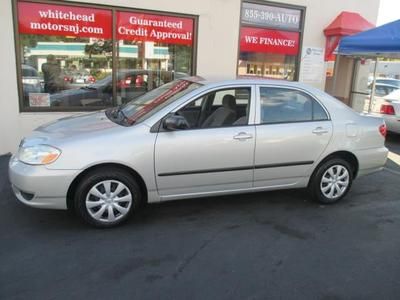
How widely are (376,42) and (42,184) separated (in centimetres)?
725

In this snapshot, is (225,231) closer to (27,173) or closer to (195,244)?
(195,244)

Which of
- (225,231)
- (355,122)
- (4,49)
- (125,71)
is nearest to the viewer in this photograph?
(225,231)

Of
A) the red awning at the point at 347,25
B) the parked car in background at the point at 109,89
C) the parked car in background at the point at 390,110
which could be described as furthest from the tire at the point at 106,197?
the parked car in background at the point at 390,110

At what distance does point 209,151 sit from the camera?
399 centimetres

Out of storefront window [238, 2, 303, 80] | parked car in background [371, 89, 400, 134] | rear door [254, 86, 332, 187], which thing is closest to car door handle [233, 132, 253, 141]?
rear door [254, 86, 332, 187]

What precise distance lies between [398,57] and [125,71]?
19.6ft

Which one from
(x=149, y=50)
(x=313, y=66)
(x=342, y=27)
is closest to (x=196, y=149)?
(x=149, y=50)

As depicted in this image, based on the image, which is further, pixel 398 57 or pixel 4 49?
pixel 398 57

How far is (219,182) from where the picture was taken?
4156 mm

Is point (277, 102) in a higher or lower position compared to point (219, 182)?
higher

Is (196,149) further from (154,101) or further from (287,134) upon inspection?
(287,134)

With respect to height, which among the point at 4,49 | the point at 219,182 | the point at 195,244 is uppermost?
the point at 4,49

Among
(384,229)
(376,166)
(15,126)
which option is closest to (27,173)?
(15,126)

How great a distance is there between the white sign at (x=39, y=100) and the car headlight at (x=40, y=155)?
10.5 feet
